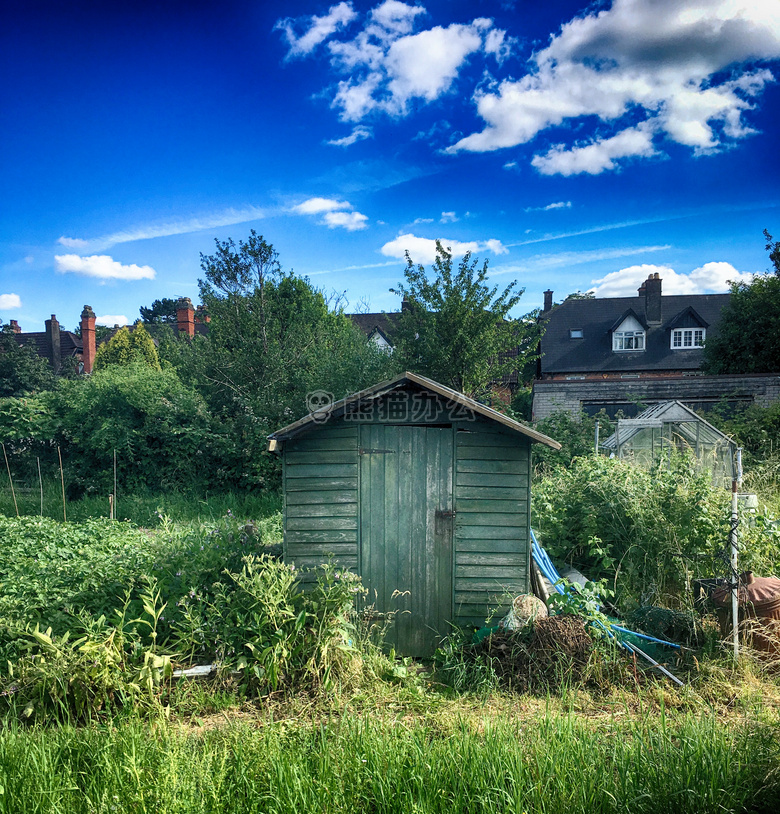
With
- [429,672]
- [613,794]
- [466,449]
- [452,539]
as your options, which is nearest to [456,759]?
[613,794]

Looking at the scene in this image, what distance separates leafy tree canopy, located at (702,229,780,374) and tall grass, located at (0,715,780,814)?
1973 cm

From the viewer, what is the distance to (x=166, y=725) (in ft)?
13.7

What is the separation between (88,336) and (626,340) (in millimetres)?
32456

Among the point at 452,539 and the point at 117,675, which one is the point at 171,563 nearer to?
the point at 117,675

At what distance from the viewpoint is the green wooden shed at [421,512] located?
19.5ft

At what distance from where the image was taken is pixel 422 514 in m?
5.95

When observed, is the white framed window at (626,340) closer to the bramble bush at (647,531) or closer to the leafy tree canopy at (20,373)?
the bramble bush at (647,531)

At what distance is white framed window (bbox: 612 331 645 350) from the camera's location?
3006 centimetres

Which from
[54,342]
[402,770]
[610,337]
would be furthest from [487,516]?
[54,342]

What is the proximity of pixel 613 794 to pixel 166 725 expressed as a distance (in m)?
3.25

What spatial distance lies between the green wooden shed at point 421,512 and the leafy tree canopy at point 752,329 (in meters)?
18.1

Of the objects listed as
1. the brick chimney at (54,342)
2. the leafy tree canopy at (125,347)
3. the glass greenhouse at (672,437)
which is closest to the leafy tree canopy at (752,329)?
the glass greenhouse at (672,437)

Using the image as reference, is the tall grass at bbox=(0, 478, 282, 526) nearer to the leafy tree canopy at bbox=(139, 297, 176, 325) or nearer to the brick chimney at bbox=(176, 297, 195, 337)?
the brick chimney at bbox=(176, 297, 195, 337)

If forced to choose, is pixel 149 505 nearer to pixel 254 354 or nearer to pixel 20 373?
pixel 254 354
